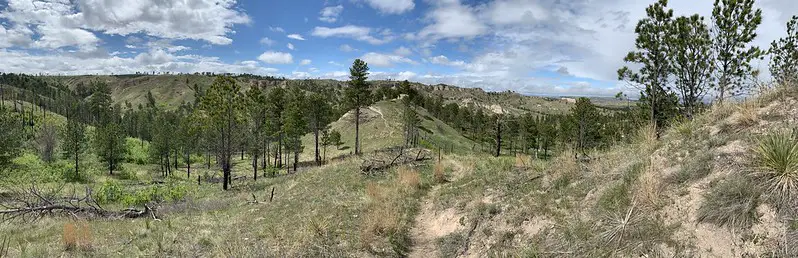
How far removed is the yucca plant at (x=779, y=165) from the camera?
15.6ft

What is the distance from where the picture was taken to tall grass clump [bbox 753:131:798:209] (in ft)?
15.6

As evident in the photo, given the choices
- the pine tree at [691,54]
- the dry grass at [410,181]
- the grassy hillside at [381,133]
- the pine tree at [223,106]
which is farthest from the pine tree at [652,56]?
the grassy hillside at [381,133]

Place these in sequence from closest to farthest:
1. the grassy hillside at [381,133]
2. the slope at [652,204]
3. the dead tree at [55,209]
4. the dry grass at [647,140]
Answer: the slope at [652,204] < the dry grass at [647,140] < the dead tree at [55,209] < the grassy hillside at [381,133]

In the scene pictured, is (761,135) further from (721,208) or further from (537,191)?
(537,191)

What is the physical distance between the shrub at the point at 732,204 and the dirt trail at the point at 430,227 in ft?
15.8

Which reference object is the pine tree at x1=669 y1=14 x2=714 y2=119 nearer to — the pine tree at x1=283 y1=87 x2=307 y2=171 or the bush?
the bush

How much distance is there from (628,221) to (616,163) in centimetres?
314

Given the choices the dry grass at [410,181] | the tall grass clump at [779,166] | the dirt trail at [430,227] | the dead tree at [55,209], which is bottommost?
the dead tree at [55,209]

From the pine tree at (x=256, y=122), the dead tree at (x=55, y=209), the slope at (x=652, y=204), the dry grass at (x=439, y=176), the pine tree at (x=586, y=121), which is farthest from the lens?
the pine tree at (x=586, y=121)

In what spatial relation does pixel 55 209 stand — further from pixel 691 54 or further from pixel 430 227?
pixel 691 54

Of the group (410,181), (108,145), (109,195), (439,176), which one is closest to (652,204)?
(410,181)

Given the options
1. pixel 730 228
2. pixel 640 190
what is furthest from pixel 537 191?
pixel 730 228

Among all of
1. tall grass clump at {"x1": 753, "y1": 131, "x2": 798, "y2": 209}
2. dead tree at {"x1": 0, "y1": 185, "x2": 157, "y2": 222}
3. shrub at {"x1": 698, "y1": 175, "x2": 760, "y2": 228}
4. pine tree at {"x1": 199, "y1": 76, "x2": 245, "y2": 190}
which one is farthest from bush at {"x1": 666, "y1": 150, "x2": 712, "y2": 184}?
pine tree at {"x1": 199, "y1": 76, "x2": 245, "y2": 190}

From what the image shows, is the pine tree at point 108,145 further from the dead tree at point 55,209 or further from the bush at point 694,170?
the bush at point 694,170
